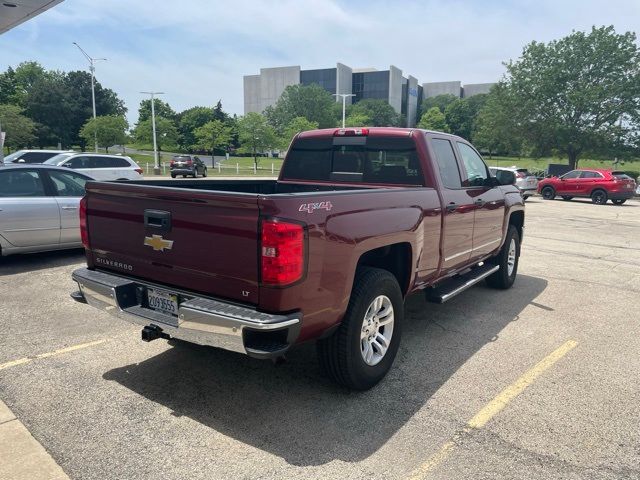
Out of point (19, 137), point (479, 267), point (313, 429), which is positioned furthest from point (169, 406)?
point (19, 137)

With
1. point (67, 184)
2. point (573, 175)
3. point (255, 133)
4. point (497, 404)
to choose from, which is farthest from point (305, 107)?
point (497, 404)

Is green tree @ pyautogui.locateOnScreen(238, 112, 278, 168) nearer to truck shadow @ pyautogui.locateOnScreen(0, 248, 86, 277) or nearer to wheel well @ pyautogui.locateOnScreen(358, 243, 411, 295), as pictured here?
truck shadow @ pyautogui.locateOnScreen(0, 248, 86, 277)

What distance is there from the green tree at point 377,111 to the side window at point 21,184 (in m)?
89.1

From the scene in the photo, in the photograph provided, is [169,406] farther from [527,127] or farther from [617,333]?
[527,127]

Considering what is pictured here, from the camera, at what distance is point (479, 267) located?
19.9 ft

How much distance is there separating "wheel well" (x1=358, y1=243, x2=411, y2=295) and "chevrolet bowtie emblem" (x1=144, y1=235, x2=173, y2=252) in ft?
5.01

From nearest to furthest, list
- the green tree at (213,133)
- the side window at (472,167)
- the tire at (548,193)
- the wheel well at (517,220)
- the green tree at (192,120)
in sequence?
1. the side window at (472,167)
2. the wheel well at (517,220)
3. the tire at (548,193)
4. the green tree at (213,133)
5. the green tree at (192,120)

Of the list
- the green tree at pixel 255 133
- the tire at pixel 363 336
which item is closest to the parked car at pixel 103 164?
the tire at pixel 363 336

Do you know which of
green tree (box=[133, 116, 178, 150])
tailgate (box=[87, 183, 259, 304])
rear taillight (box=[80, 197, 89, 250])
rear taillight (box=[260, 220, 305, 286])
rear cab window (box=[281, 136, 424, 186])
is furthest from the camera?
green tree (box=[133, 116, 178, 150])

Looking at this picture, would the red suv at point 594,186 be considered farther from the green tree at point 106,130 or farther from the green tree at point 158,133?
the green tree at point 158,133

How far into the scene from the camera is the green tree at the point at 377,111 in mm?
94000

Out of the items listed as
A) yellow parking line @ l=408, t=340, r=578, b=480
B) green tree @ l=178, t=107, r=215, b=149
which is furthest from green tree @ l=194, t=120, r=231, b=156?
yellow parking line @ l=408, t=340, r=578, b=480

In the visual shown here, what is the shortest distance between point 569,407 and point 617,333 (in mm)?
2124

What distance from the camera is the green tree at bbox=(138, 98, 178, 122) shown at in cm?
9016
